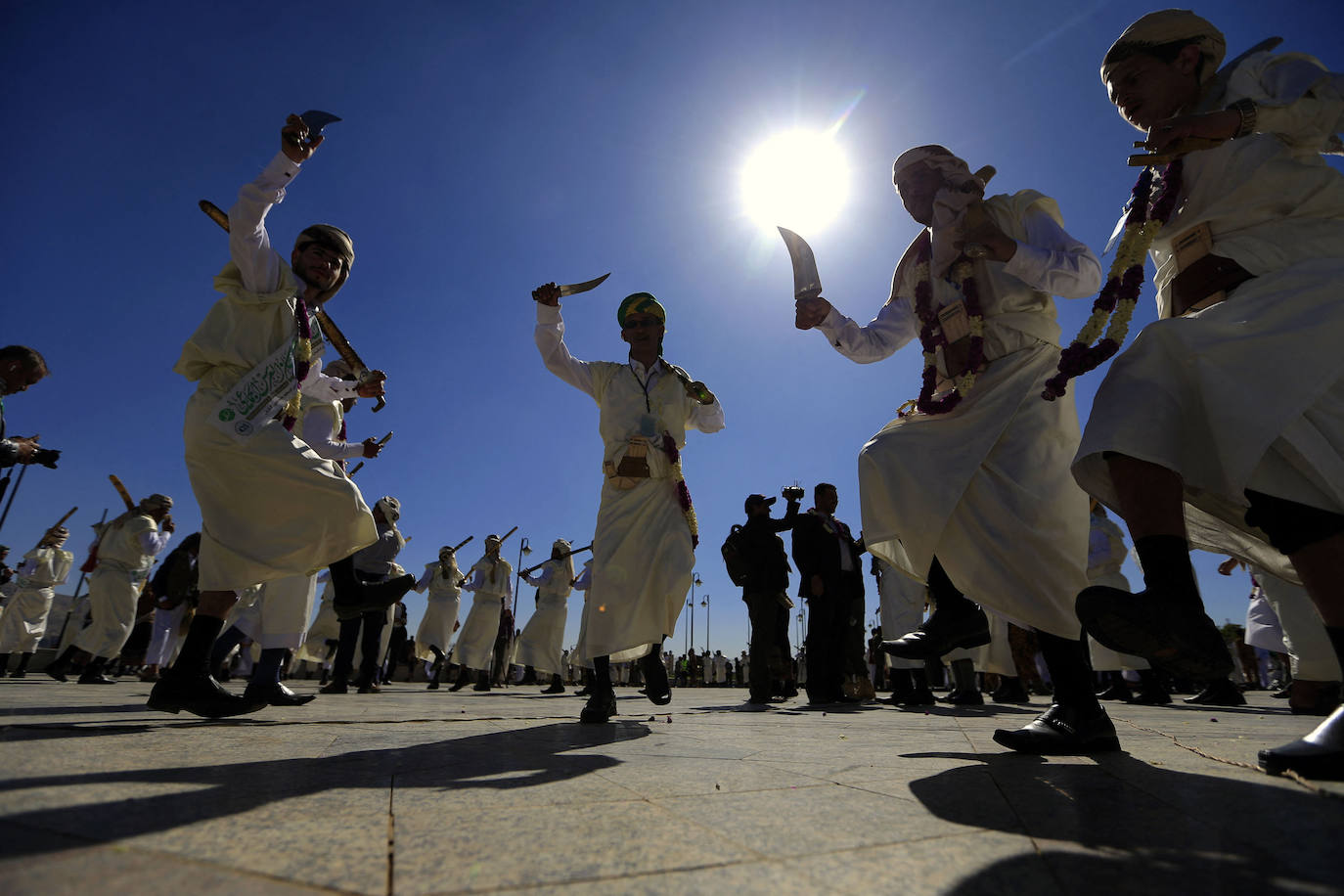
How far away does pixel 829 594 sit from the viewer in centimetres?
690

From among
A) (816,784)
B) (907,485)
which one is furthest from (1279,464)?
(816,784)

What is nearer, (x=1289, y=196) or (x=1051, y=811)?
(x=1051, y=811)

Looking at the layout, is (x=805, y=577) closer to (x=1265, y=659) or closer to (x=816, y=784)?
(x=816, y=784)

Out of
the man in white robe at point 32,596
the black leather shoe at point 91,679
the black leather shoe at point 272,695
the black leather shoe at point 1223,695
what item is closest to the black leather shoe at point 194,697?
the black leather shoe at point 272,695

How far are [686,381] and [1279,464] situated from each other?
10.3 ft

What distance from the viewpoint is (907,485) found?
2.58 meters

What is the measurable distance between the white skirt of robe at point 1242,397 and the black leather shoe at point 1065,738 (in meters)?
0.73

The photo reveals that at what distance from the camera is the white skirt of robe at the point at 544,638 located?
1073 cm

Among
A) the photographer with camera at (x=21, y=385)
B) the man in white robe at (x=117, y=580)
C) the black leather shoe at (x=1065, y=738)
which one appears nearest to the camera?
the black leather shoe at (x=1065, y=738)

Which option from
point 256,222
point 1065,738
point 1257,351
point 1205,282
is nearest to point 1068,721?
point 1065,738

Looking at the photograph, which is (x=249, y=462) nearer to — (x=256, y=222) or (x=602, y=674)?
(x=256, y=222)

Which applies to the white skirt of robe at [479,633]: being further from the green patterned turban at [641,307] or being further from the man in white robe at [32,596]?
the green patterned turban at [641,307]

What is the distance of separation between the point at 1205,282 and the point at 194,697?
3.82 metres

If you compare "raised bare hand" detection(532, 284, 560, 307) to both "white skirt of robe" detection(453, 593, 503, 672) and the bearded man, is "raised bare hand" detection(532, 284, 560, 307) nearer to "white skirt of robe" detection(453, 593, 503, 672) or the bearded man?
the bearded man
